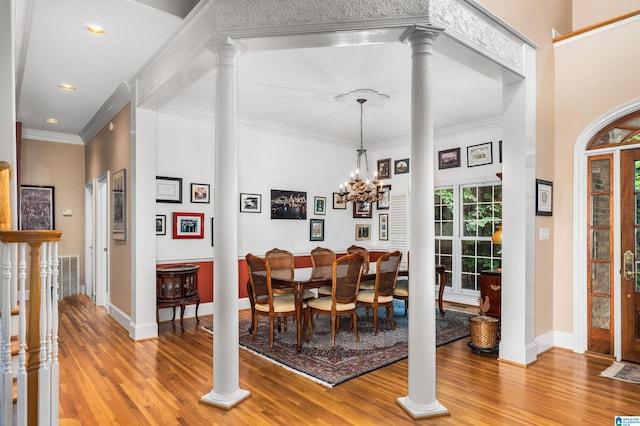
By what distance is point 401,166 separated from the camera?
284 inches

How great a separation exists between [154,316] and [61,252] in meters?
3.63

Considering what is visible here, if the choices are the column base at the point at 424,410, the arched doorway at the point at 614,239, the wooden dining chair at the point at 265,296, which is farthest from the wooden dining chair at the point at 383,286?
the arched doorway at the point at 614,239

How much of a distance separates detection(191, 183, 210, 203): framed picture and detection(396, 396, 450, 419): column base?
404cm

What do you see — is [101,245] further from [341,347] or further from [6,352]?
[6,352]

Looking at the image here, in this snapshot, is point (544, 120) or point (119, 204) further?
point (119, 204)

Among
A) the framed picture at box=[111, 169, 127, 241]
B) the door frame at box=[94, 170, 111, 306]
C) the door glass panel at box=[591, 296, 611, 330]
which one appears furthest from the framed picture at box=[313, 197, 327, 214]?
the door glass panel at box=[591, 296, 611, 330]

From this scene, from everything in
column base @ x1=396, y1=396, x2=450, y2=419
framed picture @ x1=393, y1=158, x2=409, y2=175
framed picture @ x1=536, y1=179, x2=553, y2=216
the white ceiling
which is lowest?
column base @ x1=396, y1=396, x2=450, y2=419

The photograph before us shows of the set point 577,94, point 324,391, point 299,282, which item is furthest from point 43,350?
point 577,94

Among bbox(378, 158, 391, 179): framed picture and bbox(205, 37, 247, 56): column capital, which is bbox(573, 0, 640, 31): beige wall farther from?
bbox(205, 37, 247, 56): column capital

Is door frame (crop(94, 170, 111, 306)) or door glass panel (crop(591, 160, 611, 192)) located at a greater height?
door glass panel (crop(591, 160, 611, 192))

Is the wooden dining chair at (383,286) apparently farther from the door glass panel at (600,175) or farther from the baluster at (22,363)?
the baluster at (22,363)

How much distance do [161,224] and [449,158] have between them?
183 inches

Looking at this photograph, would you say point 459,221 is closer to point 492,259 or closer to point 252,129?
point 492,259

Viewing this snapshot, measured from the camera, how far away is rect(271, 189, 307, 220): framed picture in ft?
20.8
